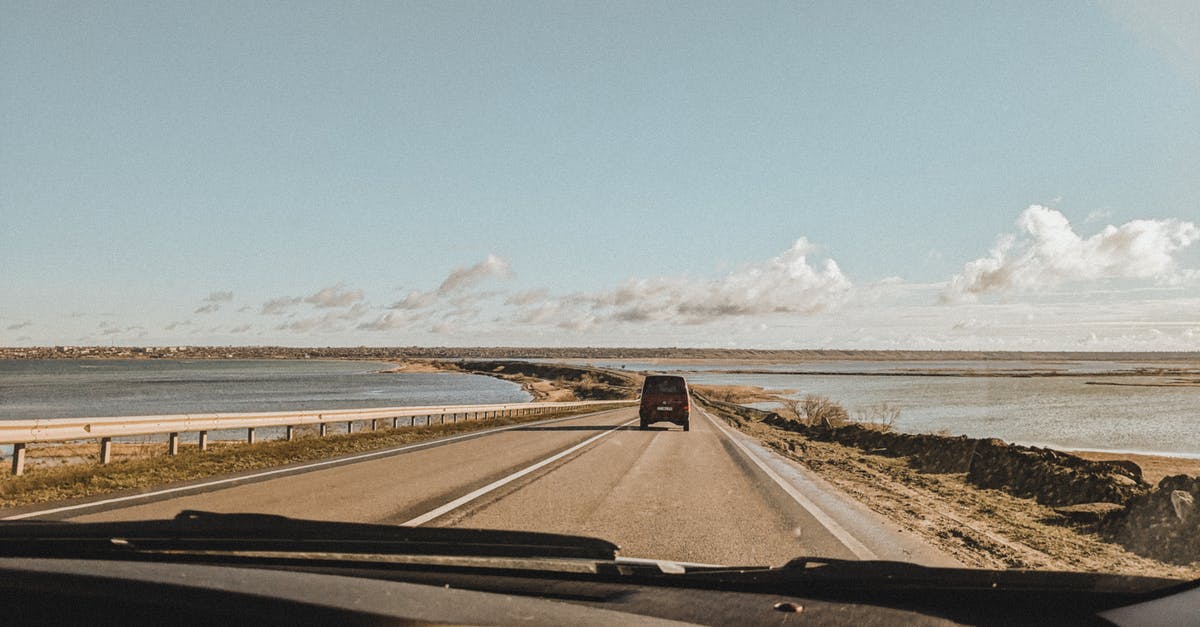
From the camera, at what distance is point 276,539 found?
3.68 m

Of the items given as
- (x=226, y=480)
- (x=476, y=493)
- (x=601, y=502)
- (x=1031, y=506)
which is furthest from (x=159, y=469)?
(x=1031, y=506)

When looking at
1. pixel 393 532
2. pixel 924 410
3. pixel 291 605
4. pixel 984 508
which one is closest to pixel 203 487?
pixel 393 532

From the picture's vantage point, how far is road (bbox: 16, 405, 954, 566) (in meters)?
6.37

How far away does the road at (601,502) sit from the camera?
6367mm

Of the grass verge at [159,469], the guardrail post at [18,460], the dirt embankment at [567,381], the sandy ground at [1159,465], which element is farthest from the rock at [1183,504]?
the dirt embankment at [567,381]

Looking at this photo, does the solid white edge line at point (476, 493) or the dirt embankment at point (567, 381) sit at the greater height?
the solid white edge line at point (476, 493)

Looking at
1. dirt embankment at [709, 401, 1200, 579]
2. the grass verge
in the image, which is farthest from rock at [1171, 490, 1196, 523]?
the grass verge

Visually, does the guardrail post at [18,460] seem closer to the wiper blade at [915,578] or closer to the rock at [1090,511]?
the wiper blade at [915,578]

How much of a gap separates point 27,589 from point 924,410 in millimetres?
47587

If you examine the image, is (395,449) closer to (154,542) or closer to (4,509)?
(4,509)

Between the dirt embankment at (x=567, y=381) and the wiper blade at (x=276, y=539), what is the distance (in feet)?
212

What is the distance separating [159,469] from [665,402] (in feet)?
50.5

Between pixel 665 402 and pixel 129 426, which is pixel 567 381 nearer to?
pixel 665 402

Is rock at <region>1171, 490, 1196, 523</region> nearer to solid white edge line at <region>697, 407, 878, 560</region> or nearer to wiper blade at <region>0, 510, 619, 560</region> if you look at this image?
solid white edge line at <region>697, 407, 878, 560</region>
